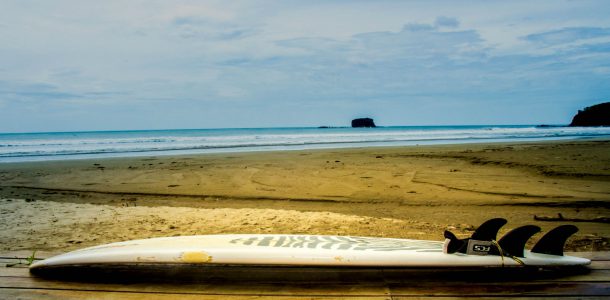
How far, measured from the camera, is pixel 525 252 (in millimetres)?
2875

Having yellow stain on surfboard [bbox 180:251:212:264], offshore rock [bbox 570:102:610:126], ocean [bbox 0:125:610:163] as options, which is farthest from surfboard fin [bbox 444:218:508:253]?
offshore rock [bbox 570:102:610:126]

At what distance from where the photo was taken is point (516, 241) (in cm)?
277

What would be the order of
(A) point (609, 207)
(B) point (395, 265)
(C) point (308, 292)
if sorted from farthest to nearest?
1. (A) point (609, 207)
2. (B) point (395, 265)
3. (C) point (308, 292)

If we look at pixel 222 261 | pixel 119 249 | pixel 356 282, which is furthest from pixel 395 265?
pixel 119 249

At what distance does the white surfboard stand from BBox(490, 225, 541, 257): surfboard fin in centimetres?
4

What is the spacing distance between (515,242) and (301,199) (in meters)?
4.86

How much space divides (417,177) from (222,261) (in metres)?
7.19

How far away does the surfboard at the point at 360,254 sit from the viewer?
272 centimetres

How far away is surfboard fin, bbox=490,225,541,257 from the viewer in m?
2.76

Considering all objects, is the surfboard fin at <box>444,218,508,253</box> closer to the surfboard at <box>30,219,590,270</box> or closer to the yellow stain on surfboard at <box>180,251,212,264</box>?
the surfboard at <box>30,219,590,270</box>

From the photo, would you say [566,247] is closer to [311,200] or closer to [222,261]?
[222,261]

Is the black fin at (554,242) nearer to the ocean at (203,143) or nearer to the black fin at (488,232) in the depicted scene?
the black fin at (488,232)

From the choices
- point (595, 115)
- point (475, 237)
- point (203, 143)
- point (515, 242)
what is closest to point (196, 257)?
point (475, 237)

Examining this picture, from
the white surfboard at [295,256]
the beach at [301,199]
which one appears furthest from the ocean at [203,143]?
the white surfboard at [295,256]
